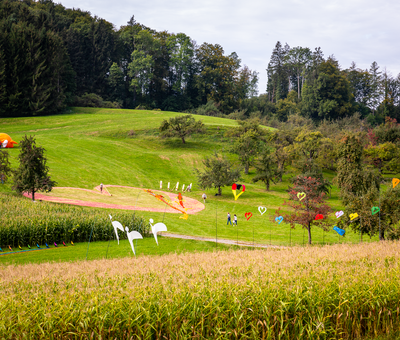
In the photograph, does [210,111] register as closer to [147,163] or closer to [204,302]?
[147,163]

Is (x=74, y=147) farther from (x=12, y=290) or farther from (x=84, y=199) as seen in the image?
(x=12, y=290)

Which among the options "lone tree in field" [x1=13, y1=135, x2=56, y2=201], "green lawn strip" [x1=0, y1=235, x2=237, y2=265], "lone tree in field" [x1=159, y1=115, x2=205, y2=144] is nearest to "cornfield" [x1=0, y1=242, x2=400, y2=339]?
"green lawn strip" [x1=0, y1=235, x2=237, y2=265]

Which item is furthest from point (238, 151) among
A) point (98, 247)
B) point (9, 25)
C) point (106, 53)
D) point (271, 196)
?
point (106, 53)

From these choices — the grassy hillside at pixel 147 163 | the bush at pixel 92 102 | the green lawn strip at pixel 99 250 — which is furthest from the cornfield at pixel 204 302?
the bush at pixel 92 102

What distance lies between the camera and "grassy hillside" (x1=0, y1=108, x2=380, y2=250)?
23359 millimetres

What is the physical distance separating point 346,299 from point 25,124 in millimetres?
59832

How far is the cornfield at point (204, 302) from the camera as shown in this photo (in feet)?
18.3

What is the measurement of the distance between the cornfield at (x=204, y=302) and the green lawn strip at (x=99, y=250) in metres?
4.90

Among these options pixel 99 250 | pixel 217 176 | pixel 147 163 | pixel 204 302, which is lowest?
pixel 99 250

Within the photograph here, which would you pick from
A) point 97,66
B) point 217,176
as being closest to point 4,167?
point 217,176

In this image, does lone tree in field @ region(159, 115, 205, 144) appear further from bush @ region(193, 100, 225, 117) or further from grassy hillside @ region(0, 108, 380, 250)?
bush @ region(193, 100, 225, 117)

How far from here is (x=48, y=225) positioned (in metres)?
16.6

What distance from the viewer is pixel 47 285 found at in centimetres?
737

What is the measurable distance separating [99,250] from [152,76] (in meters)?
Answer: 81.8
